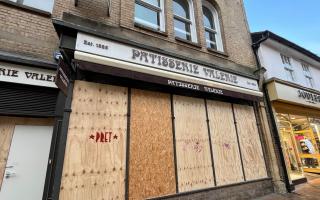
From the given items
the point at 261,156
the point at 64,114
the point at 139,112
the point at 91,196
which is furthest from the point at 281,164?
the point at 64,114

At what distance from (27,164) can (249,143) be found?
22.0ft

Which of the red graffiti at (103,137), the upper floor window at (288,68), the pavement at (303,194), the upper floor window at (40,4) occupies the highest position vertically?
the upper floor window at (288,68)

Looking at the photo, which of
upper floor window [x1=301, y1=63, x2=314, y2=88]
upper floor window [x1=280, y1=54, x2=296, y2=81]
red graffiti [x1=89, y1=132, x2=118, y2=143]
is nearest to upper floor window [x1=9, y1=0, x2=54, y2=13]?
red graffiti [x1=89, y1=132, x2=118, y2=143]

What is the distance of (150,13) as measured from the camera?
655cm

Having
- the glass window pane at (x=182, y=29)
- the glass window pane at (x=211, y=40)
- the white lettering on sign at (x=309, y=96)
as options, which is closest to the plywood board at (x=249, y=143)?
the glass window pane at (x=211, y=40)

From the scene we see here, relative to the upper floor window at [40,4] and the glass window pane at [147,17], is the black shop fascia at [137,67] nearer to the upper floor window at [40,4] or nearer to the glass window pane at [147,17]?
the upper floor window at [40,4]

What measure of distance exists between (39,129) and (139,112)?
234 cm

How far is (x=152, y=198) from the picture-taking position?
4.29 m

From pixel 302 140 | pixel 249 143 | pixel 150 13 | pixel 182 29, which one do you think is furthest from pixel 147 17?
pixel 302 140

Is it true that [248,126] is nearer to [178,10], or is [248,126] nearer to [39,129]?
[178,10]

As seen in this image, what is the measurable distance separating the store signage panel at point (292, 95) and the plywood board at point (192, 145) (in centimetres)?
388

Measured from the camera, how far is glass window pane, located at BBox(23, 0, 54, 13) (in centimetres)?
467

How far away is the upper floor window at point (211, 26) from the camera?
7.88 m

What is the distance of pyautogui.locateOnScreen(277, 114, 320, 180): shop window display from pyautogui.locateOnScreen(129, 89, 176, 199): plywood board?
6.96 metres
